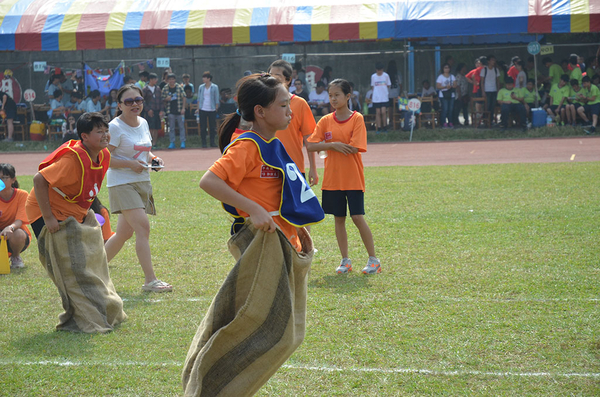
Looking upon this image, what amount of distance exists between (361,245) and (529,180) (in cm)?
548

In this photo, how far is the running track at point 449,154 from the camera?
15.4m

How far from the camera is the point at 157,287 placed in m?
6.04

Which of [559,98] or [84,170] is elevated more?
[559,98]

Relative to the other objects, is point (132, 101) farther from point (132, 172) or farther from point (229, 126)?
point (229, 126)

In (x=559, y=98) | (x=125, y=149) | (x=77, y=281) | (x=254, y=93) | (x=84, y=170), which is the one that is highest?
(x=559, y=98)

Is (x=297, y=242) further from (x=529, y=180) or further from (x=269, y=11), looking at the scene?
(x=269, y=11)

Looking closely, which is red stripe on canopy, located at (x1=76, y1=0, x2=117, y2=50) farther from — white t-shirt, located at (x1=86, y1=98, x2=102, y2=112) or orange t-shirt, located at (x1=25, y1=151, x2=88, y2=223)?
orange t-shirt, located at (x1=25, y1=151, x2=88, y2=223)

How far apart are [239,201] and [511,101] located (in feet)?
62.1

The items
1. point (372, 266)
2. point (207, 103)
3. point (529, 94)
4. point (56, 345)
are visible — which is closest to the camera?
point (56, 345)

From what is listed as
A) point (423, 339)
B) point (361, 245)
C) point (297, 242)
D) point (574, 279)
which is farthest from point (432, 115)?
point (297, 242)

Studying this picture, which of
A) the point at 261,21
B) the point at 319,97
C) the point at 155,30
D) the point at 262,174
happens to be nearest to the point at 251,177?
the point at 262,174

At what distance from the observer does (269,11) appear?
22.2m

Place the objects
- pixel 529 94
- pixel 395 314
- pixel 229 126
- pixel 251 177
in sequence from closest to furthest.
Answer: pixel 251 177, pixel 229 126, pixel 395 314, pixel 529 94

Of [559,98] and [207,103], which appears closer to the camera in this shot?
[559,98]
